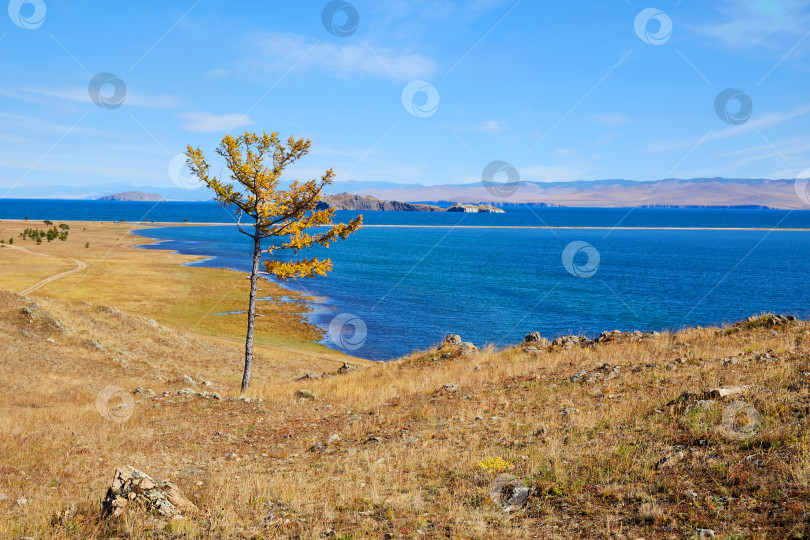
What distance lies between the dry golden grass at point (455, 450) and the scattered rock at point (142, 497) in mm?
223

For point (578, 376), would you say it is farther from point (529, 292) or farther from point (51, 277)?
point (51, 277)

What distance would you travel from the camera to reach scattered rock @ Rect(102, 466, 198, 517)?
24.5 ft

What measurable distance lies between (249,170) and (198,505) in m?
15.2

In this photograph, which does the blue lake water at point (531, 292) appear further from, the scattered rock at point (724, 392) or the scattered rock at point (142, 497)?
the scattered rock at point (142, 497)

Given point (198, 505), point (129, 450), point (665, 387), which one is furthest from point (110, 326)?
point (665, 387)

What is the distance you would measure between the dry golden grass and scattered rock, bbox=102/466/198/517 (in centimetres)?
22

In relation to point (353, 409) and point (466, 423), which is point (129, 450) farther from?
point (466, 423)

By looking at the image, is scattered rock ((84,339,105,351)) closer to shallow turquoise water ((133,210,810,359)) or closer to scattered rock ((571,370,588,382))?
shallow turquoise water ((133,210,810,359))

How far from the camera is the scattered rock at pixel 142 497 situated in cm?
747

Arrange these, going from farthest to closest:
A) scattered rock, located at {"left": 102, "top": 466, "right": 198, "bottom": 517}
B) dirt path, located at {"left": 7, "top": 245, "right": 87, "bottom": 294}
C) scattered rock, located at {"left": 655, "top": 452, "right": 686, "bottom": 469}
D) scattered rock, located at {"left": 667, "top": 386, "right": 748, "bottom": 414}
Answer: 1. dirt path, located at {"left": 7, "top": 245, "right": 87, "bottom": 294}
2. scattered rock, located at {"left": 667, "top": 386, "right": 748, "bottom": 414}
3. scattered rock, located at {"left": 655, "top": 452, "right": 686, "bottom": 469}
4. scattered rock, located at {"left": 102, "top": 466, "right": 198, "bottom": 517}

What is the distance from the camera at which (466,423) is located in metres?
12.4

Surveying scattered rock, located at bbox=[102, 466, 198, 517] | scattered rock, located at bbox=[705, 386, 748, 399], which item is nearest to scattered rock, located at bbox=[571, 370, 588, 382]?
scattered rock, located at bbox=[705, 386, 748, 399]

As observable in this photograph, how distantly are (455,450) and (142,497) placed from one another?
20.1 ft

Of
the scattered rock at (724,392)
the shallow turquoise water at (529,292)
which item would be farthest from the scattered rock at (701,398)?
the shallow turquoise water at (529,292)
